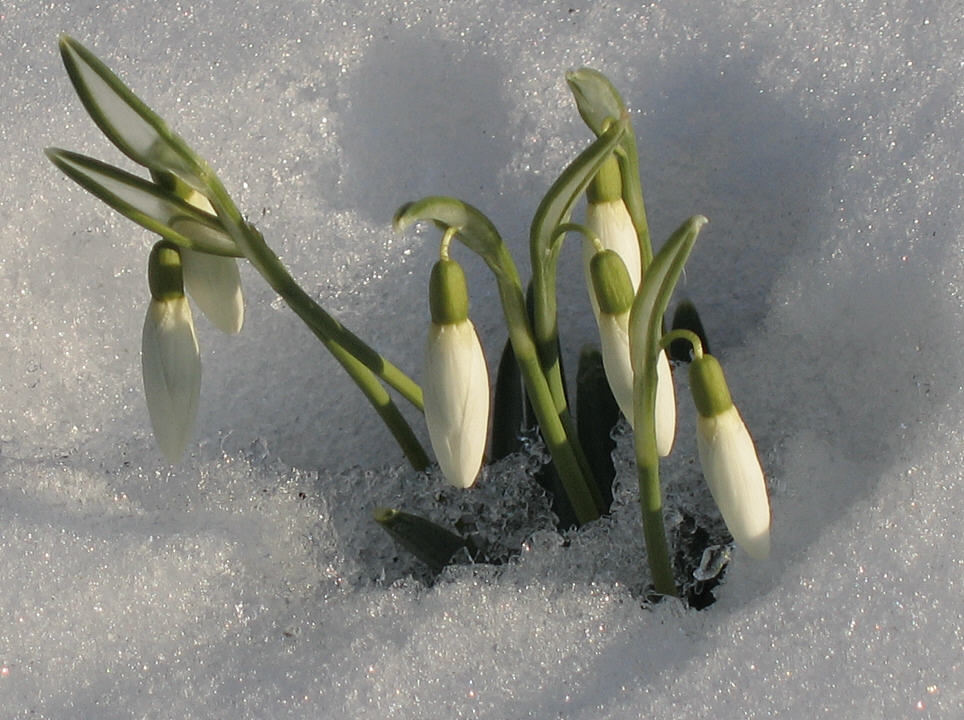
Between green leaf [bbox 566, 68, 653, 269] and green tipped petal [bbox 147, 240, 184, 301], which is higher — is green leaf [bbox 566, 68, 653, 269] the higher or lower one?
the higher one

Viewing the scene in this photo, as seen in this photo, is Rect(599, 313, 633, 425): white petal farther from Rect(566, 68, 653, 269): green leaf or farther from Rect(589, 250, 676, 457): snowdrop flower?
Rect(566, 68, 653, 269): green leaf

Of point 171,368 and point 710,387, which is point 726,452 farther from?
point 171,368

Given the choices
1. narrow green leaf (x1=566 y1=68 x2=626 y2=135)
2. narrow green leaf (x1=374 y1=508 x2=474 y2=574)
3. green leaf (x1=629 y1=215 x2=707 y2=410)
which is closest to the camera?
green leaf (x1=629 y1=215 x2=707 y2=410)

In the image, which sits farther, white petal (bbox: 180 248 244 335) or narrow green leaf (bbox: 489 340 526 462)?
narrow green leaf (bbox: 489 340 526 462)

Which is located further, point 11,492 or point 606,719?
point 11,492

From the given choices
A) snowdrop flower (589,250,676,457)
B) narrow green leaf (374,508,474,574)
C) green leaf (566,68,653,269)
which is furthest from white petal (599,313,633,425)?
narrow green leaf (374,508,474,574)

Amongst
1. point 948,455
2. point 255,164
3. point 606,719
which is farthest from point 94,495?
point 948,455

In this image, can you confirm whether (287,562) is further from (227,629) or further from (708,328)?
(708,328)
